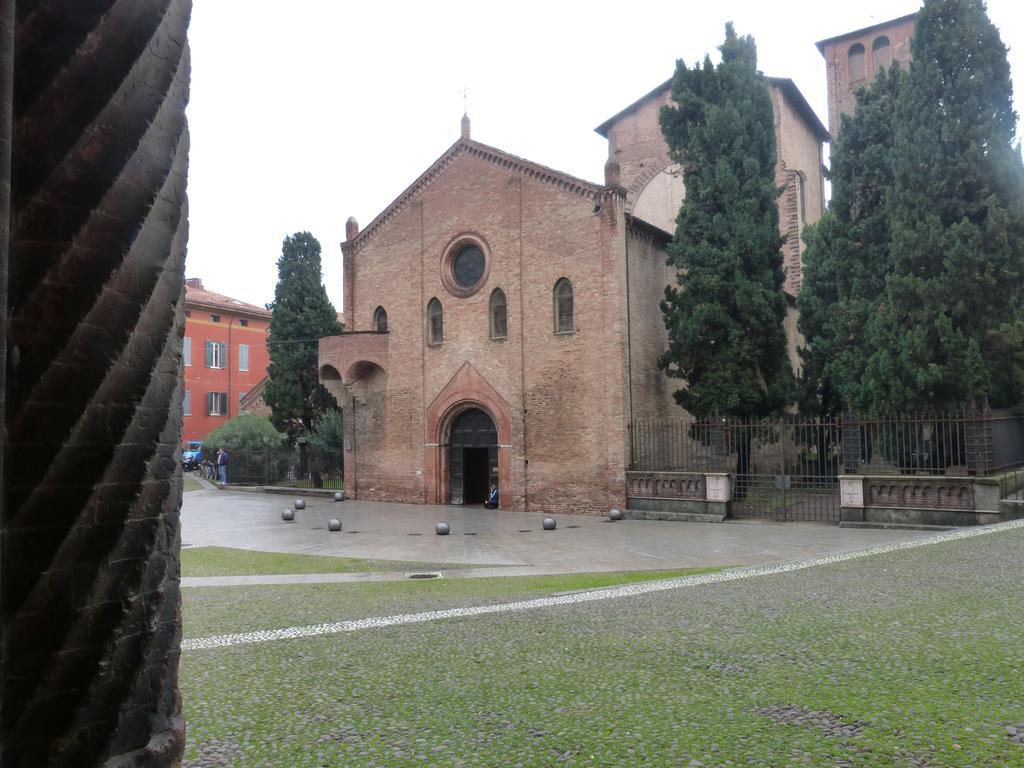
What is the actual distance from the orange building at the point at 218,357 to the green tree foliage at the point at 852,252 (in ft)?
100

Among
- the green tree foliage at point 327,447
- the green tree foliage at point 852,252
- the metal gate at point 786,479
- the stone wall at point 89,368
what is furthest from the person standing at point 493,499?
the stone wall at point 89,368

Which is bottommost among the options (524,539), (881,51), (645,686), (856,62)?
(524,539)

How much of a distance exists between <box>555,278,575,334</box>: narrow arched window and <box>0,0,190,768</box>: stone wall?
18.4 metres

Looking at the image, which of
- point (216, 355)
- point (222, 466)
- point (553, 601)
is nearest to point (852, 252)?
point (553, 601)

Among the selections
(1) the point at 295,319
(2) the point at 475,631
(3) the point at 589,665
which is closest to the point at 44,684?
(3) the point at 589,665

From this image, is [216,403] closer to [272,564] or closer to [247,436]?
[247,436]

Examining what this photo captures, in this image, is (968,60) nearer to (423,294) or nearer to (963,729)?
(423,294)

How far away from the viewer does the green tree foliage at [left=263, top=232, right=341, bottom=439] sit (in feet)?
99.5

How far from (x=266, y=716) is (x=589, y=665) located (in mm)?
2163

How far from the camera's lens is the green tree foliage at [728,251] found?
1897 centimetres

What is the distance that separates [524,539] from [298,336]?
19.2m

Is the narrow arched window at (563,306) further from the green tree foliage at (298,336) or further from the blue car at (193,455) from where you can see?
the blue car at (193,455)

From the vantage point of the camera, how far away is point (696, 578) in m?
9.07

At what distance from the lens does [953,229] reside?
15.8 metres
